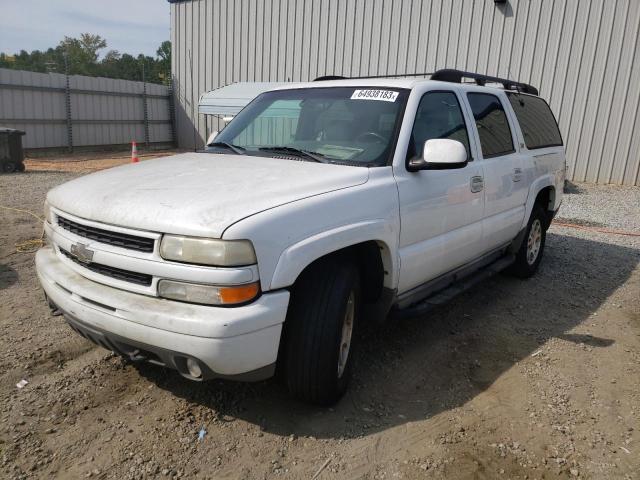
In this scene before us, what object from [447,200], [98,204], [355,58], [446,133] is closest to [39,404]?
[98,204]

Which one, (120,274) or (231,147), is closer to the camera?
(120,274)

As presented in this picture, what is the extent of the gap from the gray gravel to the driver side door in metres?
5.39

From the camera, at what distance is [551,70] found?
41.2 feet

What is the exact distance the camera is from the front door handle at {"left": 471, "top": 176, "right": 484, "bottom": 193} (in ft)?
12.9

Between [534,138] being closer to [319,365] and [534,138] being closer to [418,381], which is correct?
[418,381]

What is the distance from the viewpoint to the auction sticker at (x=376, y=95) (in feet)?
11.6

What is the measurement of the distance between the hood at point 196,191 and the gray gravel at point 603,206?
691 centimetres

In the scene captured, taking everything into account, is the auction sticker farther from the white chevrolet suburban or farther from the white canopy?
the white canopy

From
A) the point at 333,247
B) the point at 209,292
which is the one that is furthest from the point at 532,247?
the point at 209,292

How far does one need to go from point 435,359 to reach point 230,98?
1157 centimetres

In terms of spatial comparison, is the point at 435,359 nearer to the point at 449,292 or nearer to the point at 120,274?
the point at 449,292

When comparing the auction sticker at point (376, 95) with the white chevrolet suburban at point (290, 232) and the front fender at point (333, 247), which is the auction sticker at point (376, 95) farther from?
the front fender at point (333, 247)

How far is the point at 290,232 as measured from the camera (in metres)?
2.46

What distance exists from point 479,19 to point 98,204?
1287 centimetres
